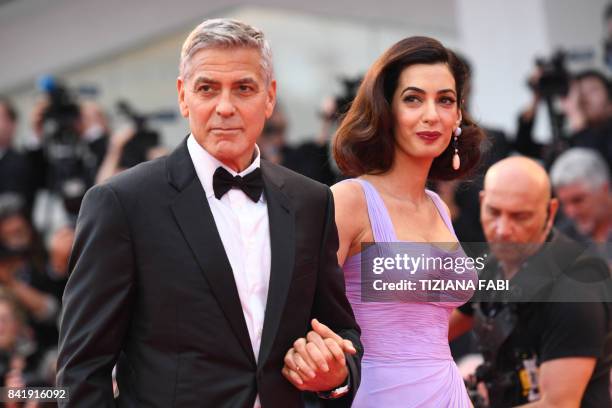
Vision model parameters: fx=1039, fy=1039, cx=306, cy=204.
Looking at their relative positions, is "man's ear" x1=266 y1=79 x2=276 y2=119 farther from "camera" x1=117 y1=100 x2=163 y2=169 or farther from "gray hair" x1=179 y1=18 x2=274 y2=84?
"camera" x1=117 y1=100 x2=163 y2=169

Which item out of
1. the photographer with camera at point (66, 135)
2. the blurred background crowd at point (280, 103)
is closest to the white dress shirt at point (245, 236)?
the blurred background crowd at point (280, 103)

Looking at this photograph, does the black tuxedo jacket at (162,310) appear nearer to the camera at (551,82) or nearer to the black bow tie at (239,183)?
the black bow tie at (239,183)

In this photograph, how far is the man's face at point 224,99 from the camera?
88.8 inches

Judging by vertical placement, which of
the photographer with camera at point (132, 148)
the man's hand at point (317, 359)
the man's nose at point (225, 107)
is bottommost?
the man's hand at point (317, 359)

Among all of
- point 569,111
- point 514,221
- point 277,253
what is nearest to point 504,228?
point 514,221

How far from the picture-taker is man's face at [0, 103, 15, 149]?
6719 mm

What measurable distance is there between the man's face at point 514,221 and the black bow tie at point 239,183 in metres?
1.24

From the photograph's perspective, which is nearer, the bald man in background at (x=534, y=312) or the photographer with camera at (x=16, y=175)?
the bald man in background at (x=534, y=312)

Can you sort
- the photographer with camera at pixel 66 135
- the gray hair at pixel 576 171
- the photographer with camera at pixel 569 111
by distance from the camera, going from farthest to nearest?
the photographer with camera at pixel 66 135
the photographer with camera at pixel 569 111
the gray hair at pixel 576 171

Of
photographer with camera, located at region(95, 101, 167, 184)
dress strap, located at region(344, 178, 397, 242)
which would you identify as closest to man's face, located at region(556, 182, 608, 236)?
photographer with camera, located at region(95, 101, 167, 184)

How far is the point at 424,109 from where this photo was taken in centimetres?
281

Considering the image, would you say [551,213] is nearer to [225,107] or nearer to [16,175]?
[225,107]

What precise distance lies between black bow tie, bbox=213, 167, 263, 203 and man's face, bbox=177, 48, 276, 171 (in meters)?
0.05

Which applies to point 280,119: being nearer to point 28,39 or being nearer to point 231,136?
point 231,136
